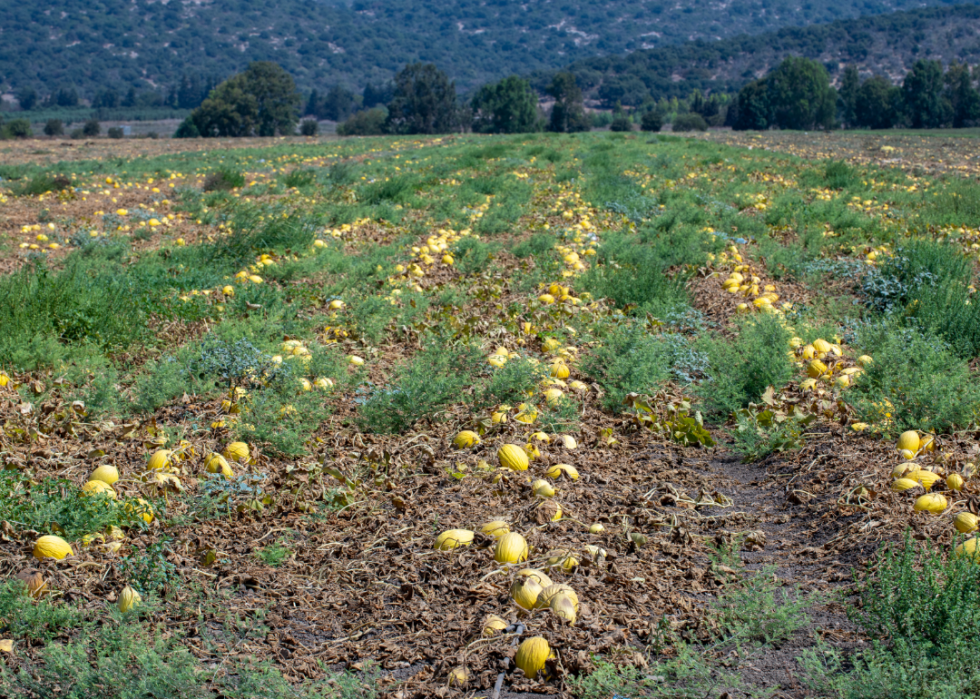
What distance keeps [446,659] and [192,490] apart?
71.1 inches

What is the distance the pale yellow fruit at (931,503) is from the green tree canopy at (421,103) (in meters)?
80.6

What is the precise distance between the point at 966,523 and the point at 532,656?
1.94 m

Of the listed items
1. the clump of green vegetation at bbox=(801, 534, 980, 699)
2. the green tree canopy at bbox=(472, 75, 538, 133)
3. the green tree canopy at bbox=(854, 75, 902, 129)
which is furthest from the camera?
the green tree canopy at bbox=(854, 75, 902, 129)

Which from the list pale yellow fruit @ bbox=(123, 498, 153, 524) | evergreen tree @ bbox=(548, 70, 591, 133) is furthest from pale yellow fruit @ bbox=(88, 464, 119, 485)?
evergreen tree @ bbox=(548, 70, 591, 133)

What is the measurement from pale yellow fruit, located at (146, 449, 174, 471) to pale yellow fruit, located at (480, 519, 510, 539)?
5.68ft

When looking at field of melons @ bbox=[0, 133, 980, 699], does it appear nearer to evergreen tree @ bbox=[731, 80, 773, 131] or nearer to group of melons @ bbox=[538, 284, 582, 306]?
group of melons @ bbox=[538, 284, 582, 306]

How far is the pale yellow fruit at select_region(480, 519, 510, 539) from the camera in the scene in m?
3.16

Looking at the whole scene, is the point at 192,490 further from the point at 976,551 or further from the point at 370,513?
the point at 976,551

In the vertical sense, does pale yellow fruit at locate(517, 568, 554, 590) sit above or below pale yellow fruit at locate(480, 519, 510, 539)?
above

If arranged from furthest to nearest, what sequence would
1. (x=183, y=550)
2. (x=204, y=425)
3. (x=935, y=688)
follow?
(x=204, y=425)
(x=183, y=550)
(x=935, y=688)

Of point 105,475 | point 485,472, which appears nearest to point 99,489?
point 105,475

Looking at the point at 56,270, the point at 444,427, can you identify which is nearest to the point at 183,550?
the point at 444,427

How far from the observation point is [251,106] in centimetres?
6438

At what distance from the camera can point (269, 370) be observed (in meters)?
4.80
